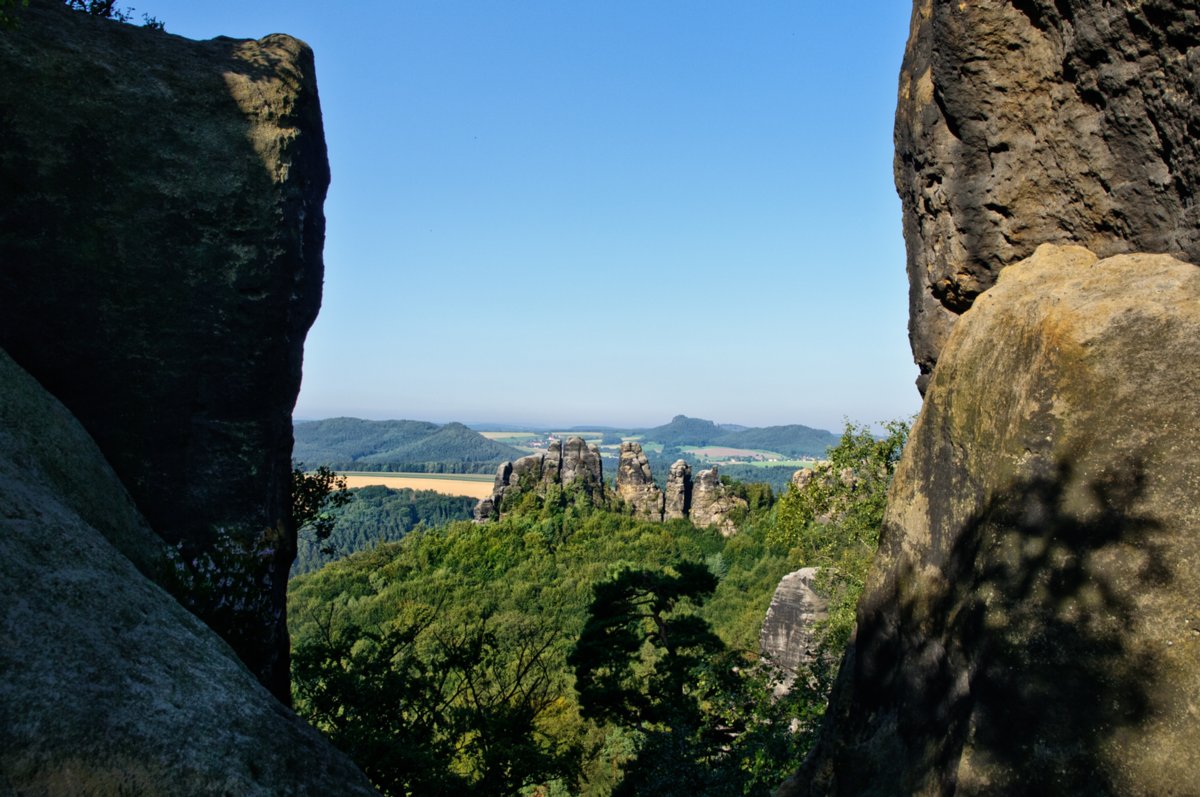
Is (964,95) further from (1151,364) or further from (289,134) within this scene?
(289,134)

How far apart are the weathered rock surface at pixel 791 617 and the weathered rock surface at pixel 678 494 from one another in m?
36.4

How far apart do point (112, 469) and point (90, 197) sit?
11.0 feet

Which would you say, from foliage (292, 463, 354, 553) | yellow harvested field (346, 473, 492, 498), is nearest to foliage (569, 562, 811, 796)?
foliage (292, 463, 354, 553)

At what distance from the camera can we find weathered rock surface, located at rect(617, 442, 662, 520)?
70.6m

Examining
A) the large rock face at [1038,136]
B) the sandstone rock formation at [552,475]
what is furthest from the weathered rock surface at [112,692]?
the sandstone rock formation at [552,475]

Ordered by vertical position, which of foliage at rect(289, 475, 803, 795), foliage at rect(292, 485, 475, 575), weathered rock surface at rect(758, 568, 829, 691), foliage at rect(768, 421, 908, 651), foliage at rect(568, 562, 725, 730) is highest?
foliage at rect(768, 421, 908, 651)

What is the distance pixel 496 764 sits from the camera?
41.6 ft

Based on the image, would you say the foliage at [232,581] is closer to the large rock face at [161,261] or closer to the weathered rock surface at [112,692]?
the large rock face at [161,261]

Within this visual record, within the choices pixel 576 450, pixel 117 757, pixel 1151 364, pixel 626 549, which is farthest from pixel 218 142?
pixel 576 450

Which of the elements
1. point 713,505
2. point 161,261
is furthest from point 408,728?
point 713,505

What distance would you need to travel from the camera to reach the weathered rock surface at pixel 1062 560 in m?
4.44

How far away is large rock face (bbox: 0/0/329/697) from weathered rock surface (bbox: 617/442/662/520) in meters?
60.9

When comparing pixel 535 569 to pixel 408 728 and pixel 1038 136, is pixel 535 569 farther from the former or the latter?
pixel 1038 136

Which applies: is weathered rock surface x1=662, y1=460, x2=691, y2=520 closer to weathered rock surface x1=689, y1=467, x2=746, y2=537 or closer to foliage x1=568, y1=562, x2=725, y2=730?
weathered rock surface x1=689, y1=467, x2=746, y2=537
